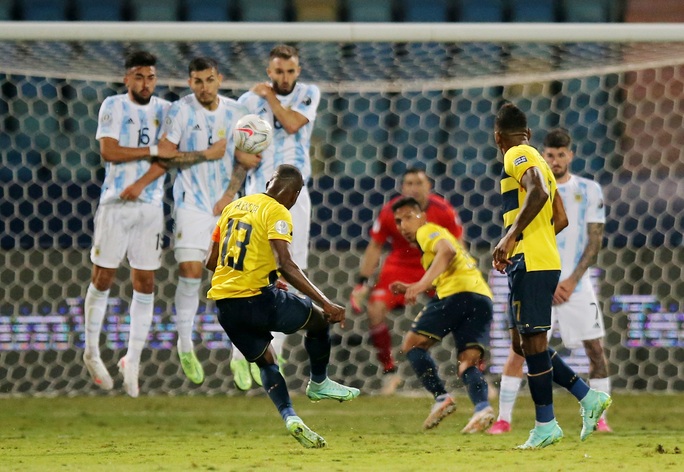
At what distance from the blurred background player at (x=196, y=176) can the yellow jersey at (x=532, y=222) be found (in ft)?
8.11

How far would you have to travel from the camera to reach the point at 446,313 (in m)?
6.91

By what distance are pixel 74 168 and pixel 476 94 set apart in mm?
3875

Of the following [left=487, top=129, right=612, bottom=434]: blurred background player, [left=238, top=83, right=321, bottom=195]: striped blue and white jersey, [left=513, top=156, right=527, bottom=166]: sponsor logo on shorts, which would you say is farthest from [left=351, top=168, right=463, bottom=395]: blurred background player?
[left=513, top=156, right=527, bottom=166]: sponsor logo on shorts

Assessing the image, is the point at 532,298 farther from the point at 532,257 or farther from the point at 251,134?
the point at 251,134

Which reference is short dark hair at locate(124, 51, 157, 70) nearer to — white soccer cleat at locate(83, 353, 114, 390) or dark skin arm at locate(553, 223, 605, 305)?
white soccer cleat at locate(83, 353, 114, 390)

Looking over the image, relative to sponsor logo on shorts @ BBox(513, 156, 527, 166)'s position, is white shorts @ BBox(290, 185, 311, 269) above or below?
below

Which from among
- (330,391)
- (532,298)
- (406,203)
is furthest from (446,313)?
(532,298)

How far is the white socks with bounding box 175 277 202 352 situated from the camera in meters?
7.46

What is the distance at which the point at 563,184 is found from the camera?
23.7ft

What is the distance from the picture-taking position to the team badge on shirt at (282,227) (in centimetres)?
539

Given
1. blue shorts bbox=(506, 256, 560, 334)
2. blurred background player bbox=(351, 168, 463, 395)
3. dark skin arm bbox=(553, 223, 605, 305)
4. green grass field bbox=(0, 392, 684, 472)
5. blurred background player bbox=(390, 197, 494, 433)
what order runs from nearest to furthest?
green grass field bbox=(0, 392, 684, 472), blue shorts bbox=(506, 256, 560, 334), blurred background player bbox=(390, 197, 494, 433), dark skin arm bbox=(553, 223, 605, 305), blurred background player bbox=(351, 168, 463, 395)

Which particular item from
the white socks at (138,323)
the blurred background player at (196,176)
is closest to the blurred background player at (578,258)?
the blurred background player at (196,176)

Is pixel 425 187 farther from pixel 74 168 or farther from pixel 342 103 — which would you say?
pixel 74 168

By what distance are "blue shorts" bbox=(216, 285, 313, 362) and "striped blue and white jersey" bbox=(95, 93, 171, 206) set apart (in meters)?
2.11
